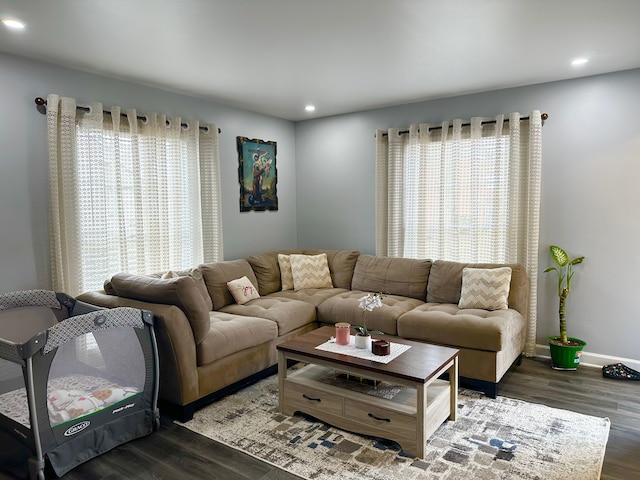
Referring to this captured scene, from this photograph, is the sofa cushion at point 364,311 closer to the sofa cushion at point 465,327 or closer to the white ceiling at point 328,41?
the sofa cushion at point 465,327

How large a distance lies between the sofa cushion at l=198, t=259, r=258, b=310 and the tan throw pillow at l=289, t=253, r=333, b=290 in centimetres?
63

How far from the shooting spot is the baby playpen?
2.17m

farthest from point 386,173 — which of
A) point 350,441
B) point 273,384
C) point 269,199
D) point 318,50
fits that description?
point 350,441

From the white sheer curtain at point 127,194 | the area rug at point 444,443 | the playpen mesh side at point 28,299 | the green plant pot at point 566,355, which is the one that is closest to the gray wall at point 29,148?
the white sheer curtain at point 127,194

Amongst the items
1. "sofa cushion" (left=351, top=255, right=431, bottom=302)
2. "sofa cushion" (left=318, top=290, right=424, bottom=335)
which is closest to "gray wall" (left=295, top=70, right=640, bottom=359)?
"sofa cushion" (left=351, top=255, right=431, bottom=302)

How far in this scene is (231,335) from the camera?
315 cm

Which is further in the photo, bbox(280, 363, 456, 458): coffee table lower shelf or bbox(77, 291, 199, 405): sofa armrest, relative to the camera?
bbox(77, 291, 199, 405): sofa armrest

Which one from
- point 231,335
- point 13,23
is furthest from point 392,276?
point 13,23

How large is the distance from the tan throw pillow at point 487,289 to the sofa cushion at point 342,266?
130 cm

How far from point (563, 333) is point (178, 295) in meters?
3.18

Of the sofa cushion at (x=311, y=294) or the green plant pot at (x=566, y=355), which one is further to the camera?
the sofa cushion at (x=311, y=294)

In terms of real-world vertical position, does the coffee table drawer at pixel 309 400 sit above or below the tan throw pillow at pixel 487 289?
below

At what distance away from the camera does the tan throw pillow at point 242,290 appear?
405cm

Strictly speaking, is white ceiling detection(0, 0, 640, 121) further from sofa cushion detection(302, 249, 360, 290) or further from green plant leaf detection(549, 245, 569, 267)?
sofa cushion detection(302, 249, 360, 290)
